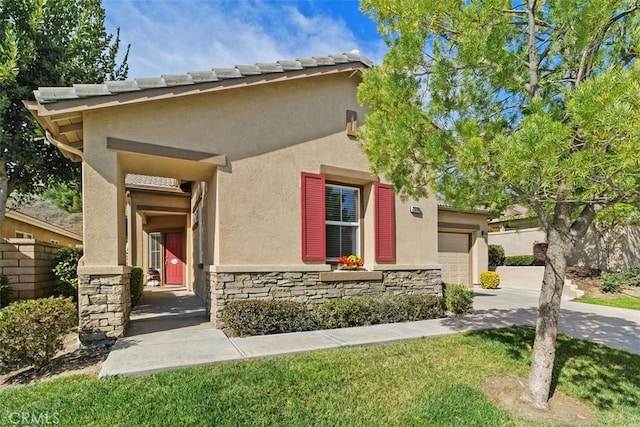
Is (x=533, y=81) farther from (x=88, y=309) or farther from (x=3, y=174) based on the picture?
(x=3, y=174)

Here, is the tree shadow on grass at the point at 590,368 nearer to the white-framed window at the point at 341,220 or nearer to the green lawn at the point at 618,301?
the white-framed window at the point at 341,220

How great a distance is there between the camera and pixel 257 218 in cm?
754

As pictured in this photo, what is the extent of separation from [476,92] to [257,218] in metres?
4.78

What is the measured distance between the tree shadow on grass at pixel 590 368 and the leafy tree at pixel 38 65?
10.6 metres

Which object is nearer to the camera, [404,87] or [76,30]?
[404,87]

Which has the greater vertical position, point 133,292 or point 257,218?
point 257,218

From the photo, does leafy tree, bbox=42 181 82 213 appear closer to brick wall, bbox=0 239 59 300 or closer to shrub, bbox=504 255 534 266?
brick wall, bbox=0 239 59 300

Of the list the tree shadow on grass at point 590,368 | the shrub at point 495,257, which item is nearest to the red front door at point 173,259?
the tree shadow on grass at point 590,368

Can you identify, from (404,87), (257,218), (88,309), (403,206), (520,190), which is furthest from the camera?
(403,206)

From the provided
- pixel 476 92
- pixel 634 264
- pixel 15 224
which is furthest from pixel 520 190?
pixel 15 224

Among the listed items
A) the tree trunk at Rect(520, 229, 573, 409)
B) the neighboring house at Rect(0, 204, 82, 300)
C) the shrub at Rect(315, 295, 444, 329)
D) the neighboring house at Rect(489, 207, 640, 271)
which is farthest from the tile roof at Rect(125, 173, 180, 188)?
the neighboring house at Rect(489, 207, 640, 271)

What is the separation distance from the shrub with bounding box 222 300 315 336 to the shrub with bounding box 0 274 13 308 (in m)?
4.76

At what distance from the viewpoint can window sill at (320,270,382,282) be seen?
8172 millimetres

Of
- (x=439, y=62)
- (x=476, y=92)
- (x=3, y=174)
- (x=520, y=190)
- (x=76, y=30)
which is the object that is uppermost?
(x=76, y=30)
